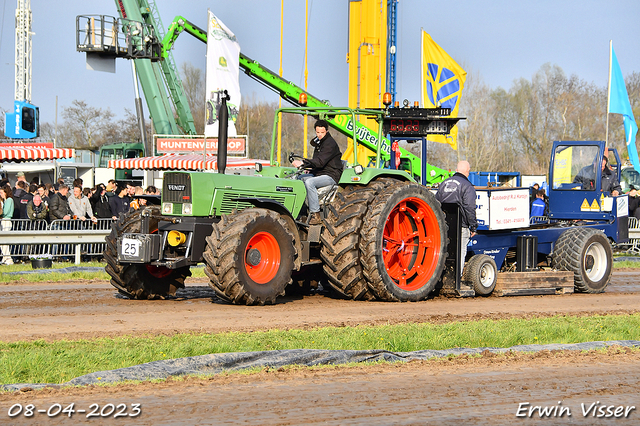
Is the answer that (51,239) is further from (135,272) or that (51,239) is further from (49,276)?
(135,272)

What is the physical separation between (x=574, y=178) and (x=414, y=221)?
499 centimetres

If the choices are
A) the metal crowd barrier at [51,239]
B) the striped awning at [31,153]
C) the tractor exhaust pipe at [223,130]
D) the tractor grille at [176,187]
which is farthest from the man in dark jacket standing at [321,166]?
the striped awning at [31,153]

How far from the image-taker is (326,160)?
33.5ft

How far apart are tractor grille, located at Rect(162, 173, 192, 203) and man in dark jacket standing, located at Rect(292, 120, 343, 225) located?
5.64 ft

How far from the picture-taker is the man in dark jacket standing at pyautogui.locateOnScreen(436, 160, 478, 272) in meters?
11.0

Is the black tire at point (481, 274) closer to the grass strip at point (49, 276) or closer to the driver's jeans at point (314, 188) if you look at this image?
the driver's jeans at point (314, 188)

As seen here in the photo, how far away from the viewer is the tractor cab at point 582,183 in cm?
1398

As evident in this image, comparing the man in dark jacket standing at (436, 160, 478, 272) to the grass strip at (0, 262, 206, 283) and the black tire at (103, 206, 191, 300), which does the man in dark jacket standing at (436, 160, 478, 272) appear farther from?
the grass strip at (0, 262, 206, 283)

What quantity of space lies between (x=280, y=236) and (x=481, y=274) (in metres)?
3.42

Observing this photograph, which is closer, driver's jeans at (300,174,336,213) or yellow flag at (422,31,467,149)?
driver's jeans at (300,174,336,213)

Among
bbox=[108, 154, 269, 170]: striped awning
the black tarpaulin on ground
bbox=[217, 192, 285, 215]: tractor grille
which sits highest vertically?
bbox=[108, 154, 269, 170]: striped awning

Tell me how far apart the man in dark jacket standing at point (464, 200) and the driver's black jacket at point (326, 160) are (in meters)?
1.82

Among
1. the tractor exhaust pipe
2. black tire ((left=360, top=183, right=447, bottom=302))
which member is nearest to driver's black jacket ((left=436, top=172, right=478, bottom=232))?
black tire ((left=360, top=183, right=447, bottom=302))

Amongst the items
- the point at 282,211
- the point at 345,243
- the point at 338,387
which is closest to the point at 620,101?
the point at 345,243
